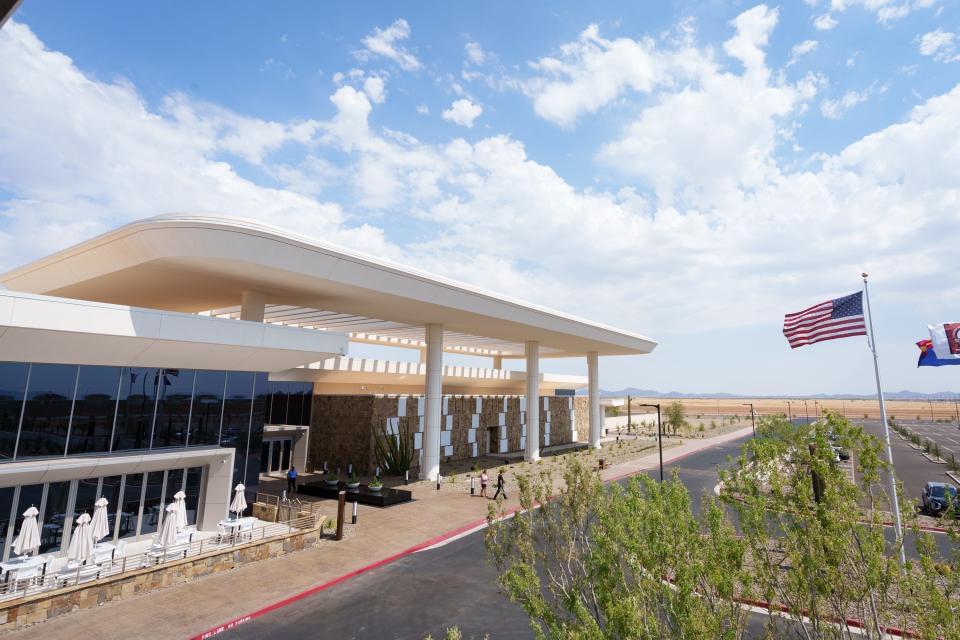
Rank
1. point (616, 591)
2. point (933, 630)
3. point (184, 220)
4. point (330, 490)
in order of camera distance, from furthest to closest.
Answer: point (330, 490), point (184, 220), point (616, 591), point (933, 630)

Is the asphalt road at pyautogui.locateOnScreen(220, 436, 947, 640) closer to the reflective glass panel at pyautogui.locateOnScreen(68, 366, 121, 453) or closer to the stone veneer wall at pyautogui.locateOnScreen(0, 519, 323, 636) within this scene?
the stone veneer wall at pyautogui.locateOnScreen(0, 519, 323, 636)

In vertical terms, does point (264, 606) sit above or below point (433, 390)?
below

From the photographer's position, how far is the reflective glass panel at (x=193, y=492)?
20.0 m

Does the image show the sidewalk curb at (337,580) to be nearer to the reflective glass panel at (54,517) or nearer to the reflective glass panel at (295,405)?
the reflective glass panel at (54,517)

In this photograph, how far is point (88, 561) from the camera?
15.1 meters

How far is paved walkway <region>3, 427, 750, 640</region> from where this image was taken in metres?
12.4

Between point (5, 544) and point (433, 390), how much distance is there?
21192 mm

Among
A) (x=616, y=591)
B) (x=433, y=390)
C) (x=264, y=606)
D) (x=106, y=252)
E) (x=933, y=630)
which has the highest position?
(x=106, y=252)

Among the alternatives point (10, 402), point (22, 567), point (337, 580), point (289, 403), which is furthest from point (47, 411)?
point (289, 403)

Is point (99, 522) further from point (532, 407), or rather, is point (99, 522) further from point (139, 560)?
point (532, 407)

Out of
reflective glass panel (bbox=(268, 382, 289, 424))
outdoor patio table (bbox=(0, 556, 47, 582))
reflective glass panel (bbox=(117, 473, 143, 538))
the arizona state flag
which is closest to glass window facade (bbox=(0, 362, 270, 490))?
reflective glass panel (bbox=(117, 473, 143, 538))

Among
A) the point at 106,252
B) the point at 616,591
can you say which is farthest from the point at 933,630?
the point at 106,252

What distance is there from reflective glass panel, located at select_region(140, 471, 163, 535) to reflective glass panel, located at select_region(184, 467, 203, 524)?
103 cm

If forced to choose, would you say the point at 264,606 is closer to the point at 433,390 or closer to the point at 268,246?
Answer: the point at 268,246
